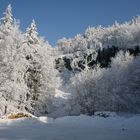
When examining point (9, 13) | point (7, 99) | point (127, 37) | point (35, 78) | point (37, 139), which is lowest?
point (37, 139)

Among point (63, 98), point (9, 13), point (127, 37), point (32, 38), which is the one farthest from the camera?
point (127, 37)

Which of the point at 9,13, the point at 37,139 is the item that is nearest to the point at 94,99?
the point at 9,13

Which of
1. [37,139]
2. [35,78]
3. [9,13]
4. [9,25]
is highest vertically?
[9,13]

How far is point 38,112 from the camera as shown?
52.6 meters

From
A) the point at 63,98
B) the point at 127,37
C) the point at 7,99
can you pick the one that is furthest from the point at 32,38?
the point at 127,37

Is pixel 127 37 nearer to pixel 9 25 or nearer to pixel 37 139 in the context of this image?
pixel 9 25

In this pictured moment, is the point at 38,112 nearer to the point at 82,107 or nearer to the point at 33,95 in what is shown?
the point at 33,95

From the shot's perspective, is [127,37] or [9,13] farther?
[127,37]

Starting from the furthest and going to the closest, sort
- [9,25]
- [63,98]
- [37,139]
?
[63,98] < [9,25] < [37,139]

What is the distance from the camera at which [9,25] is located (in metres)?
41.7

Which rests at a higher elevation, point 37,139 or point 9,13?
point 9,13

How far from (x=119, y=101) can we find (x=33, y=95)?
56.1ft

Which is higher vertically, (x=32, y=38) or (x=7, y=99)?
(x=32, y=38)

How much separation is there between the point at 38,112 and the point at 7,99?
14981mm
